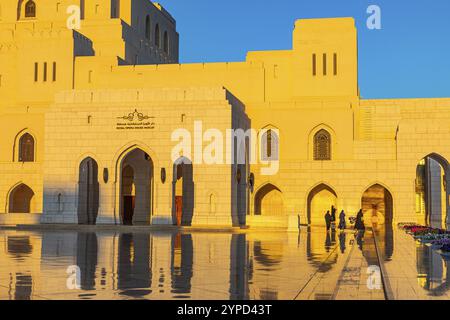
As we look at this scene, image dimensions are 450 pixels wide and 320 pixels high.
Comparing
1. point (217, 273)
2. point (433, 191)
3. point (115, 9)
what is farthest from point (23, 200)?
point (217, 273)

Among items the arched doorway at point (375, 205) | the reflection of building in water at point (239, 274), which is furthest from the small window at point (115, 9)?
the reflection of building in water at point (239, 274)

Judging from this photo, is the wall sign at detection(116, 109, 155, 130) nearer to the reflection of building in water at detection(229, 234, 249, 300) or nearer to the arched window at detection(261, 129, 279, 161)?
the arched window at detection(261, 129, 279, 161)

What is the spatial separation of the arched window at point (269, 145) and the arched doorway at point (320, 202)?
385cm

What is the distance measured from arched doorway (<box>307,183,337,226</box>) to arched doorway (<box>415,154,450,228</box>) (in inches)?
280

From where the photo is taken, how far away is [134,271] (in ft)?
44.7

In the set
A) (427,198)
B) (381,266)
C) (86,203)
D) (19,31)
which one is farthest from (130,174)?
(381,266)

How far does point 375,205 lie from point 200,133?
674 inches

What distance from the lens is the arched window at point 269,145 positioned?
1789 inches

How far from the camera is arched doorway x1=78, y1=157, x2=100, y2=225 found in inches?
1522

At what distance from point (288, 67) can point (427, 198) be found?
1449 centimetres

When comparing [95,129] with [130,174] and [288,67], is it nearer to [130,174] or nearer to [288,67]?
[130,174]

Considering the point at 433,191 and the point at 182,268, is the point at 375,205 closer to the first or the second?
the point at 433,191

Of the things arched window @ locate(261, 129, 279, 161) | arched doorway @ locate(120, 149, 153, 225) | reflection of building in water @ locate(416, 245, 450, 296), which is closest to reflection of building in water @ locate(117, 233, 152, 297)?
reflection of building in water @ locate(416, 245, 450, 296)

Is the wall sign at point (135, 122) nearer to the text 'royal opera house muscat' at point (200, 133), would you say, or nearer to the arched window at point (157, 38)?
the text 'royal opera house muscat' at point (200, 133)
